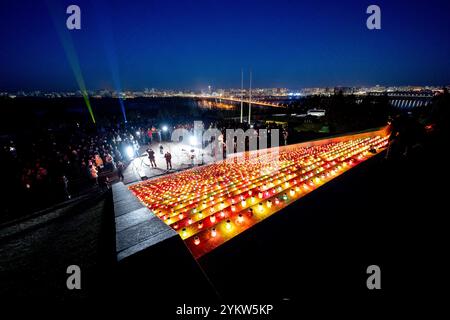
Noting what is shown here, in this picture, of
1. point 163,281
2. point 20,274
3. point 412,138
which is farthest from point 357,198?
point 20,274

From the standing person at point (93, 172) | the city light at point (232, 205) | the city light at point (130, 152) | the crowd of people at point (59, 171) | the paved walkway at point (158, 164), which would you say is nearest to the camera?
the city light at point (232, 205)

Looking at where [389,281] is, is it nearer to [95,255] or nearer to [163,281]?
[163,281]

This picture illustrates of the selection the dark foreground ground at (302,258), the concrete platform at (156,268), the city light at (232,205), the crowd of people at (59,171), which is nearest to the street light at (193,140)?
the crowd of people at (59,171)

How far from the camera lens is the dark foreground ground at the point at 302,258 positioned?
2744mm

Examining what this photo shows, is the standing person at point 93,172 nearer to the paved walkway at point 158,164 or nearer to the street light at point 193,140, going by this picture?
the paved walkway at point 158,164

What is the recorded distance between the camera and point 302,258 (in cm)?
345

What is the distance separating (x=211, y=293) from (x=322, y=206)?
3458 millimetres

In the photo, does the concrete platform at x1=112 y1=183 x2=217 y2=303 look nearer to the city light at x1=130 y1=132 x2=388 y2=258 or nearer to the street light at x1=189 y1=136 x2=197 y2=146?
the city light at x1=130 y1=132 x2=388 y2=258

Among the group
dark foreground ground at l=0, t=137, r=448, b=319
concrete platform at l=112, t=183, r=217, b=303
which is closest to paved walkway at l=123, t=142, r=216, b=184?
dark foreground ground at l=0, t=137, r=448, b=319

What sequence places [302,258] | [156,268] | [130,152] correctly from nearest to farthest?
[156,268] < [302,258] < [130,152]

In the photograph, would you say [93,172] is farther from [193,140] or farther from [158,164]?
[193,140]

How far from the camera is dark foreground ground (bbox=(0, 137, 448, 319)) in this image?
2744 millimetres

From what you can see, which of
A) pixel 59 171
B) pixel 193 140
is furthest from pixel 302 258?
pixel 193 140

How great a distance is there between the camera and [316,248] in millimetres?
3635
